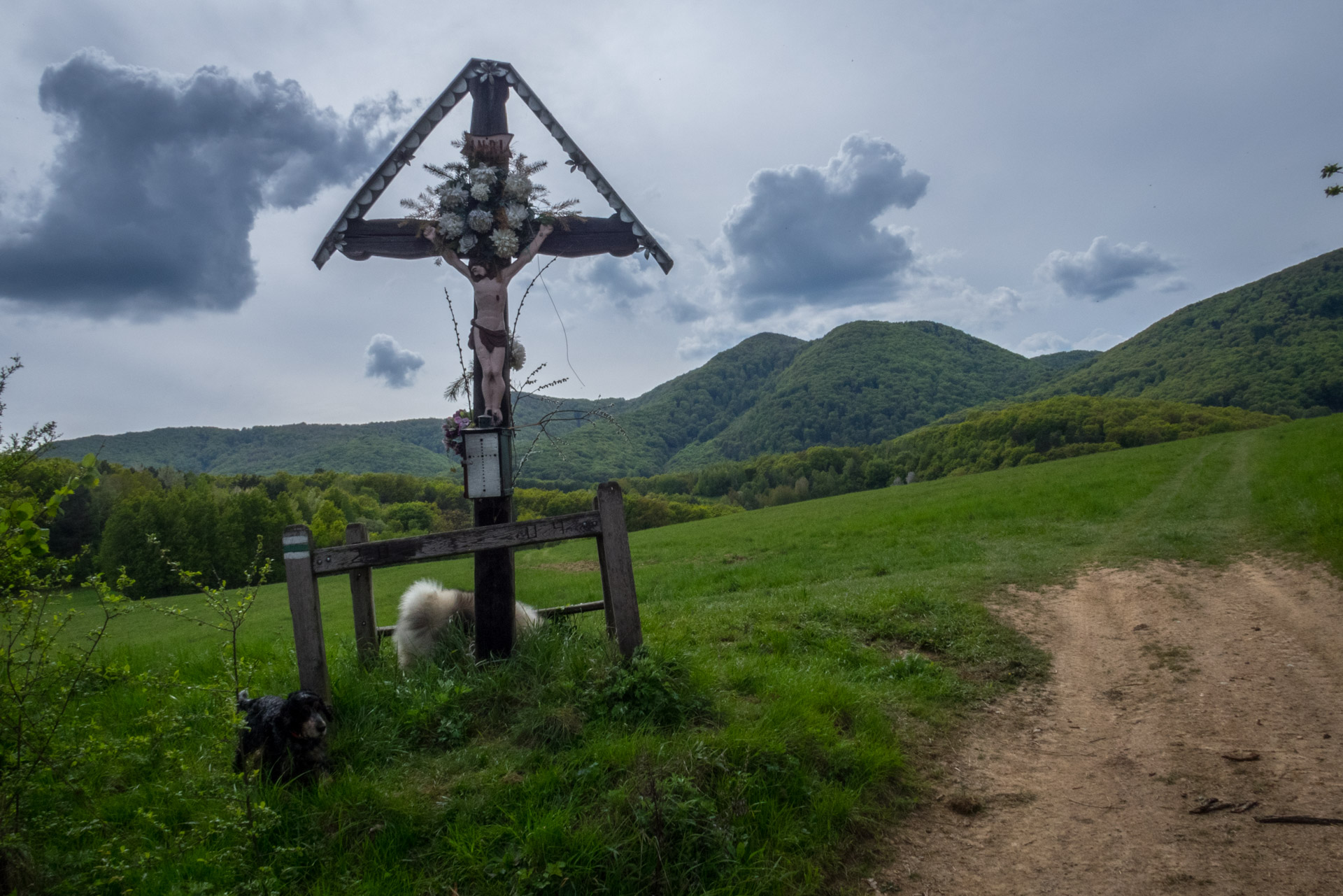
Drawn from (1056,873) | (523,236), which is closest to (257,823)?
(1056,873)

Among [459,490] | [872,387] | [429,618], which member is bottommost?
[429,618]

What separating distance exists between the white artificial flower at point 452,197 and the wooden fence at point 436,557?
303 cm

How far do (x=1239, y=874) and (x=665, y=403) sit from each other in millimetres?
166622

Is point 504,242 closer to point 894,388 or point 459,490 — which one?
point 459,490

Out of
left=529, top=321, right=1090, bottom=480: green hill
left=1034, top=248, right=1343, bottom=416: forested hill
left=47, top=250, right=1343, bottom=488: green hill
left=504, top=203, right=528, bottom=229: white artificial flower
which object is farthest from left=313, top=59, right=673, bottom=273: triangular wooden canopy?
left=1034, top=248, right=1343, bottom=416: forested hill

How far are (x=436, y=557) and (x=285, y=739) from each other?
1.45 meters

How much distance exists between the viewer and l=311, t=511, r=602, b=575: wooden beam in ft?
15.4

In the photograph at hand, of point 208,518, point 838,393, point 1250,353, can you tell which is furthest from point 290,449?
point 1250,353

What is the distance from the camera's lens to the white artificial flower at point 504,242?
5848mm

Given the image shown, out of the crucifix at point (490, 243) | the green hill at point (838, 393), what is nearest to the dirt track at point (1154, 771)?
the crucifix at point (490, 243)

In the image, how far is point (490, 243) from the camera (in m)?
5.96

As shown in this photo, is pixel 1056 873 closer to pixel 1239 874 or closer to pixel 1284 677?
pixel 1239 874

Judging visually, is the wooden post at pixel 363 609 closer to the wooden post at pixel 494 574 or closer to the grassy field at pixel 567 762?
the grassy field at pixel 567 762

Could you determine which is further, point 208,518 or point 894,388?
point 894,388
